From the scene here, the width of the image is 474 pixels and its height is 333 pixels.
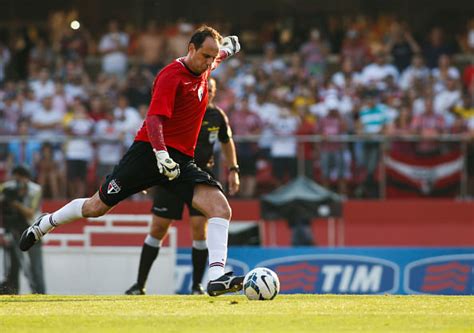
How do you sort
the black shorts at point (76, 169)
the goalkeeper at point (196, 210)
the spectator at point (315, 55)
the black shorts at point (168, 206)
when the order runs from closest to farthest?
1. the black shorts at point (168, 206)
2. the goalkeeper at point (196, 210)
3. the black shorts at point (76, 169)
4. the spectator at point (315, 55)

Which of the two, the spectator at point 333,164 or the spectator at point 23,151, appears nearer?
the spectator at point 333,164

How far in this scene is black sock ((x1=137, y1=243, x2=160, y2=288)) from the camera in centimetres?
1255

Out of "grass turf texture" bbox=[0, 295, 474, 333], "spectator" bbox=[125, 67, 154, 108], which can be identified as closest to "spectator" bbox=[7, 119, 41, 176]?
"spectator" bbox=[125, 67, 154, 108]

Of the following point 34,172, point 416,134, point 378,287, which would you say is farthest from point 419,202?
point 34,172

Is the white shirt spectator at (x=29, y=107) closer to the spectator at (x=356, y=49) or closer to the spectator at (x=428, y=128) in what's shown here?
the spectator at (x=356, y=49)

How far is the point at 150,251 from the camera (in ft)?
41.4

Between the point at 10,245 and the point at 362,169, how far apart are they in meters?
5.85

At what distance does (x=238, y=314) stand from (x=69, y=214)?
2488mm

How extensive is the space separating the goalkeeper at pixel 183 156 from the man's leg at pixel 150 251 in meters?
2.18

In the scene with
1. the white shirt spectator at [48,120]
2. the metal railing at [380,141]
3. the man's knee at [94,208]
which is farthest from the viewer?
the white shirt spectator at [48,120]

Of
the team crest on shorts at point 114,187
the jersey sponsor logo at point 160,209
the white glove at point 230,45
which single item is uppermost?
the white glove at point 230,45

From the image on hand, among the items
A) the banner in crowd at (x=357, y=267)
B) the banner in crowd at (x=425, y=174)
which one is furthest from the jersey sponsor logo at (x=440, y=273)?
the banner in crowd at (x=425, y=174)

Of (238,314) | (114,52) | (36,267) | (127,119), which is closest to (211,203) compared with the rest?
(238,314)

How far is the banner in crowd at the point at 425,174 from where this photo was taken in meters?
19.7
